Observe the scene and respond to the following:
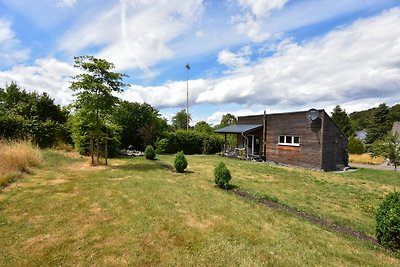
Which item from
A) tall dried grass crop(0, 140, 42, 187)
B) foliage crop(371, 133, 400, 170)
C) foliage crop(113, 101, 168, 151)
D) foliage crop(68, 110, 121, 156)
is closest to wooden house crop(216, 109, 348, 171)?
foliage crop(371, 133, 400, 170)

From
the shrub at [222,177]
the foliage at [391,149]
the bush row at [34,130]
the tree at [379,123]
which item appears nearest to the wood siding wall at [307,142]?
the foliage at [391,149]

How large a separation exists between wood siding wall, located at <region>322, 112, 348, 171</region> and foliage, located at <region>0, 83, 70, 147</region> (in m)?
21.7

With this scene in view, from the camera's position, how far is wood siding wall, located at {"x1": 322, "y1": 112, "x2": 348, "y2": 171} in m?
19.6

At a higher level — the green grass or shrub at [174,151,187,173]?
shrub at [174,151,187,173]

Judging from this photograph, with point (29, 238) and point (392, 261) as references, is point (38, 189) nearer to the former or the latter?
point (29, 238)

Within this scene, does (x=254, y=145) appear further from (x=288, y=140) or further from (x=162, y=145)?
(x=162, y=145)

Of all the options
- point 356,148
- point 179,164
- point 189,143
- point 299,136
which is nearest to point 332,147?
point 299,136

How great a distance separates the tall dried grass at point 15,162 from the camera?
365 inches

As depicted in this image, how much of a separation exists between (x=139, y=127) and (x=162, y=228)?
68.6 feet

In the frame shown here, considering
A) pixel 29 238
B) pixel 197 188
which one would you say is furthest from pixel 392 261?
pixel 29 238

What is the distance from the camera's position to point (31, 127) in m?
19.8

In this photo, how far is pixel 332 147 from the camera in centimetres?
2045

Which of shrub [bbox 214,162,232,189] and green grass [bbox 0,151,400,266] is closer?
green grass [bbox 0,151,400,266]

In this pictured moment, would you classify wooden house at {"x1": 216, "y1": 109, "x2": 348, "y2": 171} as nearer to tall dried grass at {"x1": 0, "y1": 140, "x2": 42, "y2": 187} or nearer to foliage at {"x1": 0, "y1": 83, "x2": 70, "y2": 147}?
foliage at {"x1": 0, "y1": 83, "x2": 70, "y2": 147}
